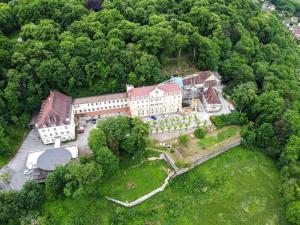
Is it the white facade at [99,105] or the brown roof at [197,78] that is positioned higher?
the brown roof at [197,78]

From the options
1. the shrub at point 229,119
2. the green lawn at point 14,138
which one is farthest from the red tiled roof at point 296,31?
the green lawn at point 14,138

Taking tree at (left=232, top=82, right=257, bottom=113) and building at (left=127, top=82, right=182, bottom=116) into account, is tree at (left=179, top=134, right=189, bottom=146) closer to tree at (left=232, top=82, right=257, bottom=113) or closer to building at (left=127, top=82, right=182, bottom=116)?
building at (left=127, top=82, right=182, bottom=116)

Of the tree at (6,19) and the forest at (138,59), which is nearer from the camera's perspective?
the forest at (138,59)

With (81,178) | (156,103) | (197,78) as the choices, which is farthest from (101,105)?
(197,78)

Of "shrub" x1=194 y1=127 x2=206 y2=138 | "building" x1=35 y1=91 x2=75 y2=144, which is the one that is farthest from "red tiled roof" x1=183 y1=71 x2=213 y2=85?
"building" x1=35 y1=91 x2=75 y2=144

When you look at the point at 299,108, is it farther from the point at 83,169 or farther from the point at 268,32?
the point at 83,169

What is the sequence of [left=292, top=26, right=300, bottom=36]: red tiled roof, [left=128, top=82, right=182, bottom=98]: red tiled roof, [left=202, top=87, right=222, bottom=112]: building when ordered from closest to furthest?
A: [left=128, top=82, right=182, bottom=98]: red tiled roof
[left=202, top=87, right=222, bottom=112]: building
[left=292, top=26, right=300, bottom=36]: red tiled roof

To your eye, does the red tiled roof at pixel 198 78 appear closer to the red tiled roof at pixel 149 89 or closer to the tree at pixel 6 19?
the red tiled roof at pixel 149 89
